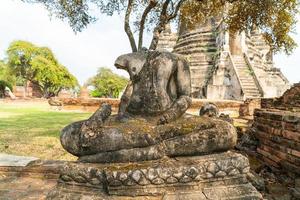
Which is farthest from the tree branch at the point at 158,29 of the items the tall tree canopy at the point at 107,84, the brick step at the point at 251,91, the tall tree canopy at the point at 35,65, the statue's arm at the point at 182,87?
the tall tree canopy at the point at 107,84

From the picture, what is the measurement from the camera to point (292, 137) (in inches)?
176

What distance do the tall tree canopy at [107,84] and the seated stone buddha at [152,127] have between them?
49.5 meters

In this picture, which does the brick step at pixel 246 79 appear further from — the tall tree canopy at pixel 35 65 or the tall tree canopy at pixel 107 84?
the tall tree canopy at pixel 107 84

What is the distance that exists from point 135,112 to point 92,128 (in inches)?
21.5

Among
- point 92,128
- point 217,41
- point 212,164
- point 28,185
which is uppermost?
point 217,41

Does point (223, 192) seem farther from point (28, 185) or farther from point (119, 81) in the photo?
point (119, 81)

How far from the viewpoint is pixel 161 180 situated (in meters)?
2.71

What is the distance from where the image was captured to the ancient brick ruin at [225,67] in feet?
65.0

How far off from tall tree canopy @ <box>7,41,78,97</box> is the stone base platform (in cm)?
3711

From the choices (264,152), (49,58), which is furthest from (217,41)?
(49,58)

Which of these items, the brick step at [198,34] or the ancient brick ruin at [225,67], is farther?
the brick step at [198,34]

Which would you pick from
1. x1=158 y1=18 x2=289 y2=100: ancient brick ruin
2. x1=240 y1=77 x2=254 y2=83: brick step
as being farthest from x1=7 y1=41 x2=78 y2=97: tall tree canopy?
x1=240 y1=77 x2=254 y2=83: brick step

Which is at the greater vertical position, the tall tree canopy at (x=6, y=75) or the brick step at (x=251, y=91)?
the tall tree canopy at (x=6, y=75)

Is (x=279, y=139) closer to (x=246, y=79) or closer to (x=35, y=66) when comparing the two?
(x=246, y=79)
